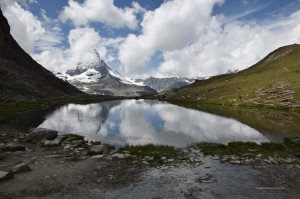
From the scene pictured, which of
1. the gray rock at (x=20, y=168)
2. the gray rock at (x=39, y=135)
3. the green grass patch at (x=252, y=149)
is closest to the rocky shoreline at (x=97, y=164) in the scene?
the gray rock at (x=20, y=168)

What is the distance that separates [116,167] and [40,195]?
31.2ft

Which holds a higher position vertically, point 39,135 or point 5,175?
point 39,135

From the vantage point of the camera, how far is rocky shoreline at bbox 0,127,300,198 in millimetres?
23312

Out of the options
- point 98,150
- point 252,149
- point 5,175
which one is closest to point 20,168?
point 5,175

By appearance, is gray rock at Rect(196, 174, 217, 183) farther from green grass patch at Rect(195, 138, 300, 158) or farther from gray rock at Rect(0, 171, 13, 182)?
gray rock at Rect(0, 171, 13, 182)

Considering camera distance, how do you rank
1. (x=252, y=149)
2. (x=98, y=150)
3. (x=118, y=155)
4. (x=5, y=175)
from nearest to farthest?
(x=5, y=175)
(x=118, y=155)
(x=98, y=150)
(x=252, y=149)

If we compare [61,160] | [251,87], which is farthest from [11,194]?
[251,87]

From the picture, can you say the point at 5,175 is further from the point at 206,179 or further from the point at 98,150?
the point at 206,179

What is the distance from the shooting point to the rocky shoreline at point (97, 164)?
76.5 feet

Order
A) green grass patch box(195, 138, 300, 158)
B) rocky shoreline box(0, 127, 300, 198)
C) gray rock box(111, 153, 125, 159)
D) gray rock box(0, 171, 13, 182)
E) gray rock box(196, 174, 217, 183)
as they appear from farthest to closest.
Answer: green grass patch box(195, 138, 300, 158), gray rock box(111, 153, 125, 159), gray rock box(196, 174, 217, 183), gray rock box(0, 171, 13, 182), rocky shoreline box(0, 127, 300, 198)

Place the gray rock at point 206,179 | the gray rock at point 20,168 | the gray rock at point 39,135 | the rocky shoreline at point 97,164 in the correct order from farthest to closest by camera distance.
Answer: the gray rock at point 39,135, the gray rock at point 20,168, the gray rock at point 206,179, the rocky shoreline at point 97,164

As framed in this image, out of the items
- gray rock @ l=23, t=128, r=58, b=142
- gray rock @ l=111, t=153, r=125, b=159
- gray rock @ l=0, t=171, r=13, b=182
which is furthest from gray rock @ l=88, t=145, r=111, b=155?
gray rock @ l=23, t=128, r=58, b=142

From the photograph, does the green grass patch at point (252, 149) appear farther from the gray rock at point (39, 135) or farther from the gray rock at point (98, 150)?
the gray rock at point (39, 135)

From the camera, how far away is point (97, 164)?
30391 millimetres
